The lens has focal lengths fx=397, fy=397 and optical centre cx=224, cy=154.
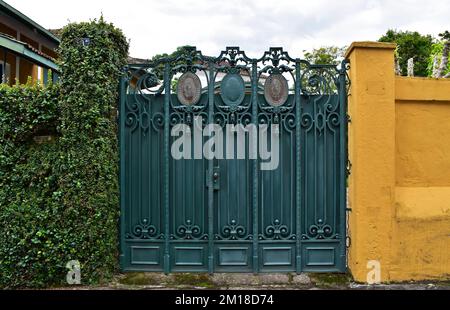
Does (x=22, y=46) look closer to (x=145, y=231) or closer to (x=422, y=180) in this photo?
(x=145, y=231)

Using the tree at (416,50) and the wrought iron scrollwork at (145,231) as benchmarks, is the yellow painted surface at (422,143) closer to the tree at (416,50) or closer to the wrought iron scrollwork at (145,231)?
the wrought iron scrollwork at (145,231)

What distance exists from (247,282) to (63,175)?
2.48 metres

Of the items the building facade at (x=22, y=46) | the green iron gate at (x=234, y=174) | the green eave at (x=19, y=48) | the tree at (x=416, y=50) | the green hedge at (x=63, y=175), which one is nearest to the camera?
the green hedge at (x=63, y=175)

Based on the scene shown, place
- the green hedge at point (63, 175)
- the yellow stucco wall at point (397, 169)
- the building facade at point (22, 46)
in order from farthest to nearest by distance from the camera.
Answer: the building facade at point (22, 46), the yellow stucco wall at point (397, 169), the green hedge at point (63, 175)

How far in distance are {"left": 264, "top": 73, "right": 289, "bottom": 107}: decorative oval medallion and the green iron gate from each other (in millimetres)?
12

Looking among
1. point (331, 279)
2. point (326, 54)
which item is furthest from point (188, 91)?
point (326, 54)

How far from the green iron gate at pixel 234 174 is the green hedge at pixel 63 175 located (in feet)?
1.27

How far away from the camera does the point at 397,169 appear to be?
477 centimetres

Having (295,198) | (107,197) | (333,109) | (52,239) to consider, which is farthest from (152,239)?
(333,109)

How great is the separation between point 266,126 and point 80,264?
8.96 feet

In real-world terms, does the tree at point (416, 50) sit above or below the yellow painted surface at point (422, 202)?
above

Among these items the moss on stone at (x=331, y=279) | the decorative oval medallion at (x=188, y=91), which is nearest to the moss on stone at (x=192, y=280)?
the moss on stone at (x=331, y=279)

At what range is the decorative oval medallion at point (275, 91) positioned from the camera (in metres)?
4.91

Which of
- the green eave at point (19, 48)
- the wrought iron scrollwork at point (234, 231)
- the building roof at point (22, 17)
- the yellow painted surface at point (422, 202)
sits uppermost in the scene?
the building roof at point (22, 17)
